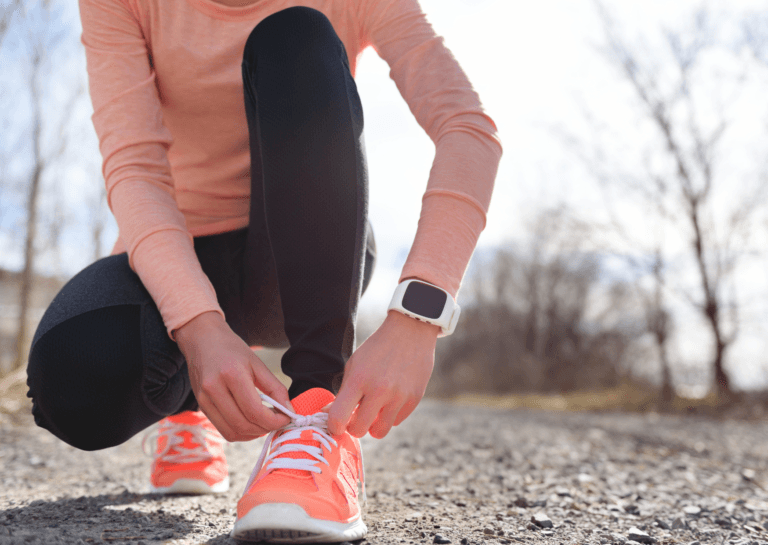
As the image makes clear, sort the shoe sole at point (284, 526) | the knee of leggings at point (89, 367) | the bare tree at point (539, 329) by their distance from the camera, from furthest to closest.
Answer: the bare tree at point (539, 329) → the knee of leggings at point (89, 367) → the shoe sole at point (284, 526)

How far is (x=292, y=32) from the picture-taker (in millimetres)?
957

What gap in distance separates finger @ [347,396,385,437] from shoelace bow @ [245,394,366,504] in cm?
7

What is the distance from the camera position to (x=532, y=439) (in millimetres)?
3014

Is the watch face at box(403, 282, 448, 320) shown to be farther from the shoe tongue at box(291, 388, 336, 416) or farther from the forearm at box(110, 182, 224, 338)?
the forearm at box(110, 182, 224, 338)

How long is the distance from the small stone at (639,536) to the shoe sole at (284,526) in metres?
0.62

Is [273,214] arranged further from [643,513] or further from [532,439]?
[532,439]

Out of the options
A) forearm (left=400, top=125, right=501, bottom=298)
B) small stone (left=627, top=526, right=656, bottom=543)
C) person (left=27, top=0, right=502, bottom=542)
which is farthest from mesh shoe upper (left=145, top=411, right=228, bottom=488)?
small stone (left=627, top=526, right=656, bottom=543)

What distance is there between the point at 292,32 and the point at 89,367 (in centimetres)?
72

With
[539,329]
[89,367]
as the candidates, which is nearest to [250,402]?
[89,367]

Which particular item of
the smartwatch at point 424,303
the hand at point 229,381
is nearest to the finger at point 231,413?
the hand at point 229,381

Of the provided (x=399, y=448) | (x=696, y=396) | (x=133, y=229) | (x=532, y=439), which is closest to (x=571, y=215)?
(x=696, y=396)

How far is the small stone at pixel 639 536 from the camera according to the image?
98 centimetres

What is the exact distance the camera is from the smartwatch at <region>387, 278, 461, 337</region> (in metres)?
0.78

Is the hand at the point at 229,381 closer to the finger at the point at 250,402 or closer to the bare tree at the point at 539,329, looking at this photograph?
the finger at the point at 250,402
